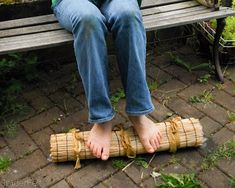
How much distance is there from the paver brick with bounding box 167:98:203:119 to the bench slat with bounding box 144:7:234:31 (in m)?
0.59

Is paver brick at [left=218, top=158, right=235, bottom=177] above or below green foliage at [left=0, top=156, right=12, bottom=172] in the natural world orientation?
below

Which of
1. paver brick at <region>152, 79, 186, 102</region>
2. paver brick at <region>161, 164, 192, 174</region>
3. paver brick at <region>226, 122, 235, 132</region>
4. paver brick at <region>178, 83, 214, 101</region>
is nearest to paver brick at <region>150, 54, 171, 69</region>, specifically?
paver brick at <region>152, 79, 186, 102</region>

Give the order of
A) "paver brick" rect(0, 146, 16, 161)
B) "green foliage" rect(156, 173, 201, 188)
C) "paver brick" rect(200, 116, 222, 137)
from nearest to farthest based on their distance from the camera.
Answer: "green foliage" rect(156, 173, 201, 188)
"paver brick" rect(0, 146, 16, 161)
"paver brick" rect(200, 116, 222, 137)

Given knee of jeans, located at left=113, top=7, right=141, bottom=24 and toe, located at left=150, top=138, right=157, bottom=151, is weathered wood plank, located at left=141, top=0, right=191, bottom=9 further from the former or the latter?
toe, located at left=150, top=138, right=157, bottom=151

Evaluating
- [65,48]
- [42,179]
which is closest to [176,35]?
[65,48]

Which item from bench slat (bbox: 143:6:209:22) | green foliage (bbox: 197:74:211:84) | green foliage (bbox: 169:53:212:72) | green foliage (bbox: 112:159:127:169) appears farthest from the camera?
green foliage (bbox: 169:53:212:72)

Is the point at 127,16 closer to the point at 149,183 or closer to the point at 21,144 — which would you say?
the point at 149,183

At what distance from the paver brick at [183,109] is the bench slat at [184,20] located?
59cm

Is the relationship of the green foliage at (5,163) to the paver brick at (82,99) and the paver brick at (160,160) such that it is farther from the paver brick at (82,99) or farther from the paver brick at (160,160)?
the paver brick at (160,160)

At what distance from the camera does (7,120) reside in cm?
293

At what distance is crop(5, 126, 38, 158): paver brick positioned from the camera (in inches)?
104

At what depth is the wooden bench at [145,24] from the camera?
2.67 meters

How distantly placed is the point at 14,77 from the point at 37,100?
391 mm

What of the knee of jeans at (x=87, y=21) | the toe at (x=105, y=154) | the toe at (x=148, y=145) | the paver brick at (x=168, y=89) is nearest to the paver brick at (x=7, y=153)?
the toe at (x=105, y=154)
